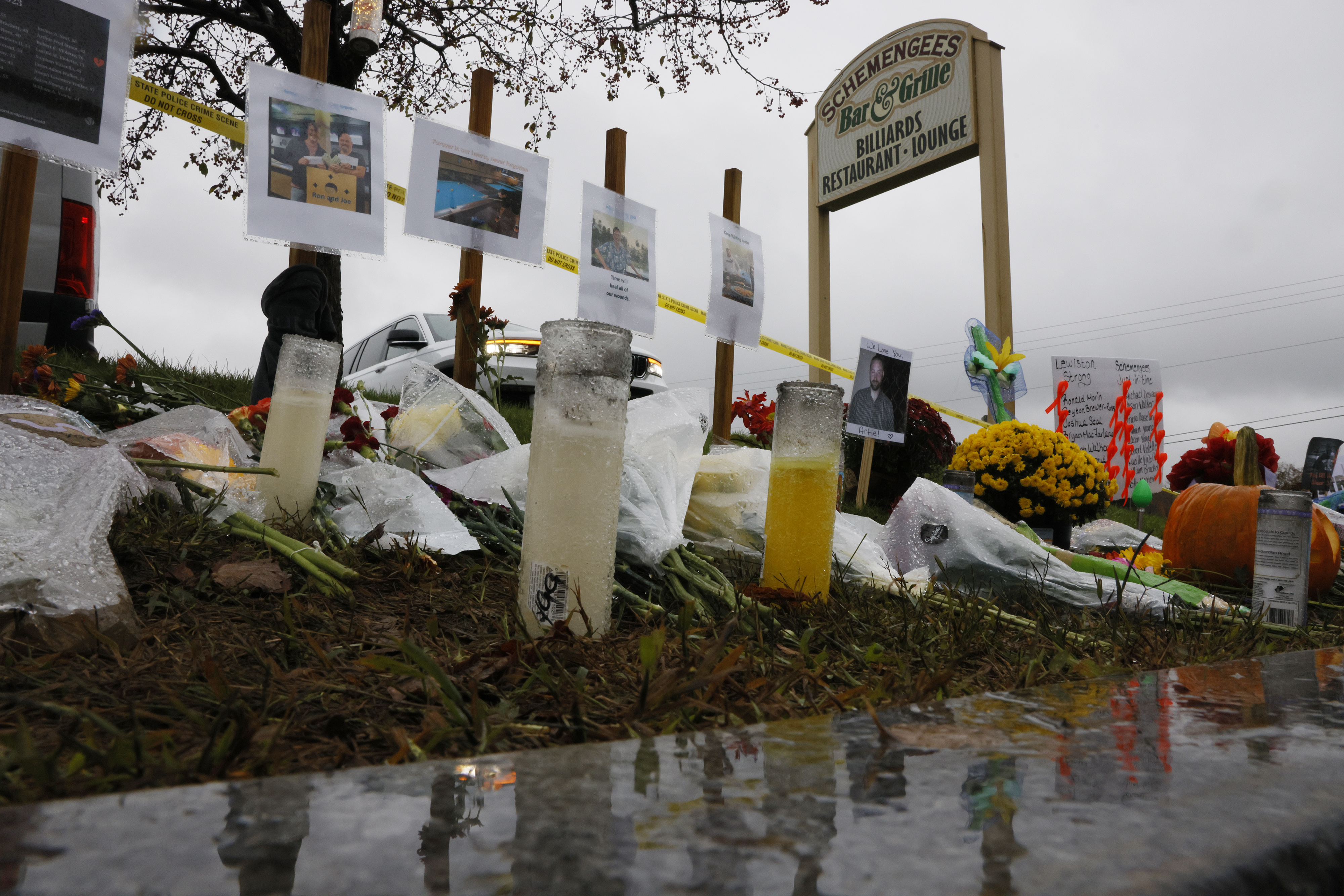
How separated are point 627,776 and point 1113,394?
275 inches

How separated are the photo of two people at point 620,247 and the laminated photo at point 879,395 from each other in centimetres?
180

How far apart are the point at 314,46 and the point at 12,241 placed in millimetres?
1485

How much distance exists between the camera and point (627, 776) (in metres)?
0.52

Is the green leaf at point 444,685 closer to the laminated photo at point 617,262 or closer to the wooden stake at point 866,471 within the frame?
the laminated photo at point 617,262

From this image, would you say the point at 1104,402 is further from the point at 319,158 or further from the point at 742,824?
the point at 742,824

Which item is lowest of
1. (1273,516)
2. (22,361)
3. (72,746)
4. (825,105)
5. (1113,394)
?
(72,746)

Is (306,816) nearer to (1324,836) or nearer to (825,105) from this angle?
(1324,836)

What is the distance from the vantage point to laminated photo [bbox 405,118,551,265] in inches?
154

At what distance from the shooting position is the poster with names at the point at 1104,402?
6.49 m

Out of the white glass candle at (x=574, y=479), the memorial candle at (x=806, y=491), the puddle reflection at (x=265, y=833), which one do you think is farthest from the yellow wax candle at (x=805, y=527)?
the puddle reflection at (x=265, y=833)

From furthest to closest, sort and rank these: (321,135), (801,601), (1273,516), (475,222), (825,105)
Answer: (825,105) → (475,222) → (321,135) → (1273,516) → (801,601)

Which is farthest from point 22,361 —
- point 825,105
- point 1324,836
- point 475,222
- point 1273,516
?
point 825,105

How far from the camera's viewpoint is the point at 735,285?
201 inches

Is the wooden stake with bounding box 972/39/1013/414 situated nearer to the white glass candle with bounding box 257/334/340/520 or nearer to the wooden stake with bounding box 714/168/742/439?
the wooden stake with bounding box 714/168/742/439
